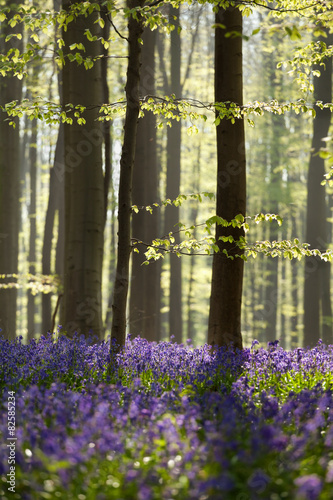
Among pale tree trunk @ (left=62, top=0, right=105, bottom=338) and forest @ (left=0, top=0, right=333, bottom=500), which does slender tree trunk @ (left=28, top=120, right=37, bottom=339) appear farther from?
pale tree trunk @ (left=62, top=0, right=105, bottom=338)

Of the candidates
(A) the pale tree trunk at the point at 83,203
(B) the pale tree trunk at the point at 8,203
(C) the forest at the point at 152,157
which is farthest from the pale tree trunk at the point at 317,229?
(A) the pale tree trunk at the point at 83,203

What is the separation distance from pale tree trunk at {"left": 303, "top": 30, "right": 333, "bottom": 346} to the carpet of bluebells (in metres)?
10.6

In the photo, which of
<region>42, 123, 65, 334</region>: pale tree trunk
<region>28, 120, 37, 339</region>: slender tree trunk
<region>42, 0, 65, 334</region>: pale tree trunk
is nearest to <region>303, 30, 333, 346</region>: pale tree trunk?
<region>42, 0, 65, 334</region>: pale tree trunk

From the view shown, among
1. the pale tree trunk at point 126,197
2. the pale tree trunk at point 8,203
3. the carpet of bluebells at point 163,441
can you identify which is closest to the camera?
the carpet of bluebells at point 163,441

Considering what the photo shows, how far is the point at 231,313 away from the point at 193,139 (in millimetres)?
21664

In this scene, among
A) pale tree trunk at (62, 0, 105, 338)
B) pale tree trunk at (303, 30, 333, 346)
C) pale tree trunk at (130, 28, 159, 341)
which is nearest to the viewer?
pale tree trunk at (62, 0, 105, 338)

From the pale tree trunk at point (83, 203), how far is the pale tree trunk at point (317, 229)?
7977 millimetres

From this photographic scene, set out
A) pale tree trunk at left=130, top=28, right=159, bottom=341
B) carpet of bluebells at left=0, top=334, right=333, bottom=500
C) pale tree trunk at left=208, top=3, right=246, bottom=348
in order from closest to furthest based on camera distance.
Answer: carpet of bluebells at left=0, top=334, right=333, bottom=500 < pale tree trunk at left=208, top=3, right=246, bottom=348 < pale tree trunk at left=130, top=28, right=159, bottom=341

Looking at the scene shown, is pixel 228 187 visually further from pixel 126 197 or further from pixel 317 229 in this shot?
pixel 317 229

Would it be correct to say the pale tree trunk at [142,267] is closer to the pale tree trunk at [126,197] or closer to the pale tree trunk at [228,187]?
the pale tree trunk at [228,187]

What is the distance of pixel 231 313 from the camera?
7.23 meters

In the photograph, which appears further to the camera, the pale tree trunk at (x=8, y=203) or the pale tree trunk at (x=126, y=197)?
the pale tree trunk at (x=8, y=203)

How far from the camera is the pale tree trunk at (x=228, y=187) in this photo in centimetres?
723

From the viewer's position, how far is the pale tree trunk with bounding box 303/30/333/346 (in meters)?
15.1
